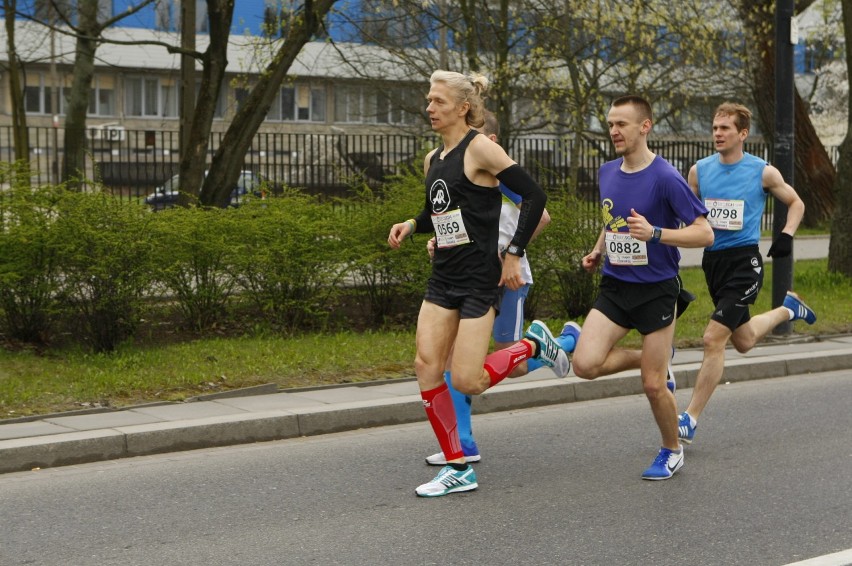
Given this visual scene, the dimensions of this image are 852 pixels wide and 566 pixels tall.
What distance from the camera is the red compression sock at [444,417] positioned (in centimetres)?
605

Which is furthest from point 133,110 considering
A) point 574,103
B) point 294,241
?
point 294,241

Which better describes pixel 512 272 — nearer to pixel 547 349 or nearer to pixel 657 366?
pixel 547 349

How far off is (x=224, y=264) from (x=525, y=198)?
523cm

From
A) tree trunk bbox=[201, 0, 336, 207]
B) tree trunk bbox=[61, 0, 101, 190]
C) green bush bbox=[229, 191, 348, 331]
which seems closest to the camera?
green bush bbox=[229, 191, 348, 331]

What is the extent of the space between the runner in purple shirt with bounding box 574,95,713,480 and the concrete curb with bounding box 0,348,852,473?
2054mm

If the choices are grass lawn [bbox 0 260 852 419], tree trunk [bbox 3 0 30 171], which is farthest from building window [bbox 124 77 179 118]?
grass lawn [bbox 0 260 852 419]

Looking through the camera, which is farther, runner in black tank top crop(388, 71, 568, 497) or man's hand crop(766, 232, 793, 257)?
man's hand crop(766, 232, 793, 257)

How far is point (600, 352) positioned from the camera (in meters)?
6.38

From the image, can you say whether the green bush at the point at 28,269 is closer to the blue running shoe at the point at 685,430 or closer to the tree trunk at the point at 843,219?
the blue running shoe at the point at 685,430

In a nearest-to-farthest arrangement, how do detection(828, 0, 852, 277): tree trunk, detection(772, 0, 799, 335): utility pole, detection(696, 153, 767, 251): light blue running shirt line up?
detection(696, 153, 767, 251): light blue running shirt < detection(772, 0, 799, 335): utility pole < detection(828, 0, 852, 277): tree trunk

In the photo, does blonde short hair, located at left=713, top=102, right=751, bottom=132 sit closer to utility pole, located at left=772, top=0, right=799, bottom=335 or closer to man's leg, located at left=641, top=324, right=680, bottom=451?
man's leg, located at left=641, top=324, right=680, bottom=451

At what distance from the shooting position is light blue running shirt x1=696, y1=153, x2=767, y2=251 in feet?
24.7

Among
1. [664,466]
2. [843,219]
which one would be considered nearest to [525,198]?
[664,466]

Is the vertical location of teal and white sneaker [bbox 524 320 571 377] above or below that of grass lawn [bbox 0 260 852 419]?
above
